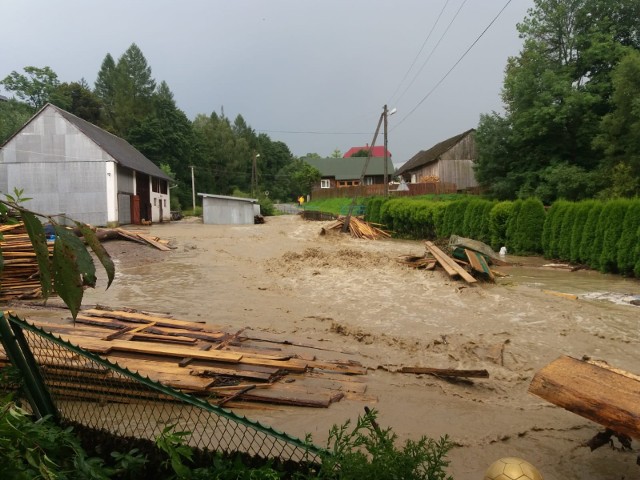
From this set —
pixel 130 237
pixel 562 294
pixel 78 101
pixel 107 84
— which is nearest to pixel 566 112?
pixel 562 294

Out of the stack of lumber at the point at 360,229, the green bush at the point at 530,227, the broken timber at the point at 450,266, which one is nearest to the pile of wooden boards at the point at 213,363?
the broken timber at the point at 450,266

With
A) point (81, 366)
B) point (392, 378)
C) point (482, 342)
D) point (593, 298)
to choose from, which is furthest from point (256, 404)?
point (593, 298)

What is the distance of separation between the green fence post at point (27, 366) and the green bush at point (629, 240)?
1637 centimetres

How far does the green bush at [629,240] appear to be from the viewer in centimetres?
1443

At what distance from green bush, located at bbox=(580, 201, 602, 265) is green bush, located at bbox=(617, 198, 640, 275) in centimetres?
140

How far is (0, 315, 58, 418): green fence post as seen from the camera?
2510 mm

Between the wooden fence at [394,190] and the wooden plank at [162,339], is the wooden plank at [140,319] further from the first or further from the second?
the wooden fence at [394,190]

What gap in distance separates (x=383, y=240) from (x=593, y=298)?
54.7ft

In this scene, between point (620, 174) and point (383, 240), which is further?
point (383, 240)

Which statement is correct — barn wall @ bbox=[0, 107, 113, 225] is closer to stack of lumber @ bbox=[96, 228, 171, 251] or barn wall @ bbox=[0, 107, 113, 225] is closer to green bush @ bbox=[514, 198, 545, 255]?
stack of lumber @ bbox=[96, 228, 171, 251]

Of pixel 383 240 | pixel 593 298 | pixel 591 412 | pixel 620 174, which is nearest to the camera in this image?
pixel 591 412

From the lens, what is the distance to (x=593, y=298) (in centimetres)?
1134

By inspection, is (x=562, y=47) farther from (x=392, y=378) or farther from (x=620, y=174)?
(x=392, y=378)

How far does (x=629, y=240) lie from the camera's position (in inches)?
574
